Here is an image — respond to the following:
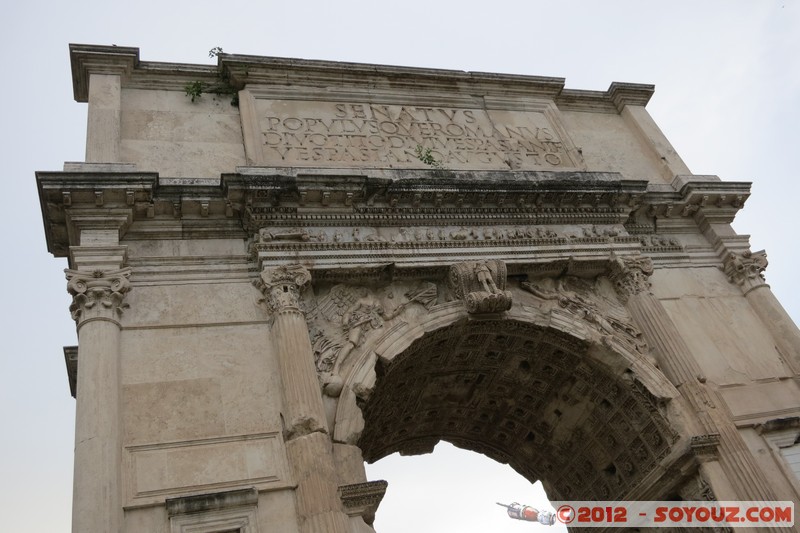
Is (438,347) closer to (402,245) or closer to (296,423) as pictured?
(402,245)

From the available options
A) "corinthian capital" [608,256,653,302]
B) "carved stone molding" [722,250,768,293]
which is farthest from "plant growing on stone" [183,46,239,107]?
"carved stone molding" [722,250,768,293]

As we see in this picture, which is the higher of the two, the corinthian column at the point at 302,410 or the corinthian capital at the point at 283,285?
the corinthian capital at the point at 283,285

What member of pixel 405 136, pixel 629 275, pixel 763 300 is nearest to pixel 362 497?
pixel 629 275

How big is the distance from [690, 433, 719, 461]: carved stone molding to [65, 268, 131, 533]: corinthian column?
6.84 metres

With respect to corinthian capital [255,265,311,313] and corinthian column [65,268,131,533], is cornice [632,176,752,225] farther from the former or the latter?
corinthian column [65,268,131,533]

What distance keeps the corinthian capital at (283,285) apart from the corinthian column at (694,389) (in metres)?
4.78

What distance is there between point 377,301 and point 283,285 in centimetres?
137

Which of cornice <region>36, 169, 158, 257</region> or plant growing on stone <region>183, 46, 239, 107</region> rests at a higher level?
plant growing on stone <region>183, 46, 239, 107</region>

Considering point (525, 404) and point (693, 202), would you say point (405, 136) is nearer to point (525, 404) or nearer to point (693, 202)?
point (525, 404)

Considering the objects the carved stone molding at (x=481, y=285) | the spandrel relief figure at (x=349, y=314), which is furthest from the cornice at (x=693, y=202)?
the spandrel relief figure at (x=349, y=314)

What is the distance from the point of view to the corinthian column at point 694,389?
380 inches

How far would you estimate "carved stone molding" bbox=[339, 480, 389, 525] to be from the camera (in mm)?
8422

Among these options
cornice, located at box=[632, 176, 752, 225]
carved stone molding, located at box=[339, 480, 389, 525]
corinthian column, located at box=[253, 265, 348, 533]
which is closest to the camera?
corinthian column, located at box=[253, 265, 348, 533]

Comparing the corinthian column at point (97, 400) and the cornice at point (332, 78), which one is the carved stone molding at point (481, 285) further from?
the corinthian column at point (97, 400)
